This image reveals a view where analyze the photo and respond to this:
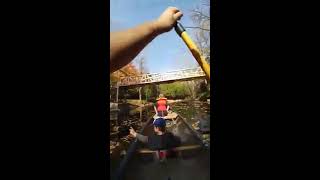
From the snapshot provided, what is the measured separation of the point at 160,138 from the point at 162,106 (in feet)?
0.44

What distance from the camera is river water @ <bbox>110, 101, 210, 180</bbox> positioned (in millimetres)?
1687

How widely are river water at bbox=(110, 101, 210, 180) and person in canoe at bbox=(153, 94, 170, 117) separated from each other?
1.0 inches

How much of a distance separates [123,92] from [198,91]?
1.02 ft

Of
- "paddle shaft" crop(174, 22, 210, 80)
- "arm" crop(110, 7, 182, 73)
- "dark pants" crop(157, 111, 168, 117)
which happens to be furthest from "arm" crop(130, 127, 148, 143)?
"paddle shaft" crop(174, 22, 210, 80)

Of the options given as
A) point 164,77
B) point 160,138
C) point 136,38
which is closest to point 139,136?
point 160,138

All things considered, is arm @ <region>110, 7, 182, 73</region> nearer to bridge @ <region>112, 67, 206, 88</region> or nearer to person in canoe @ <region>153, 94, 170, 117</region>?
bridge @ <region>112, 67, 206, 88</region>

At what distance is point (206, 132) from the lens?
1.71 m

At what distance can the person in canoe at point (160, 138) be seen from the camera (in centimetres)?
170
